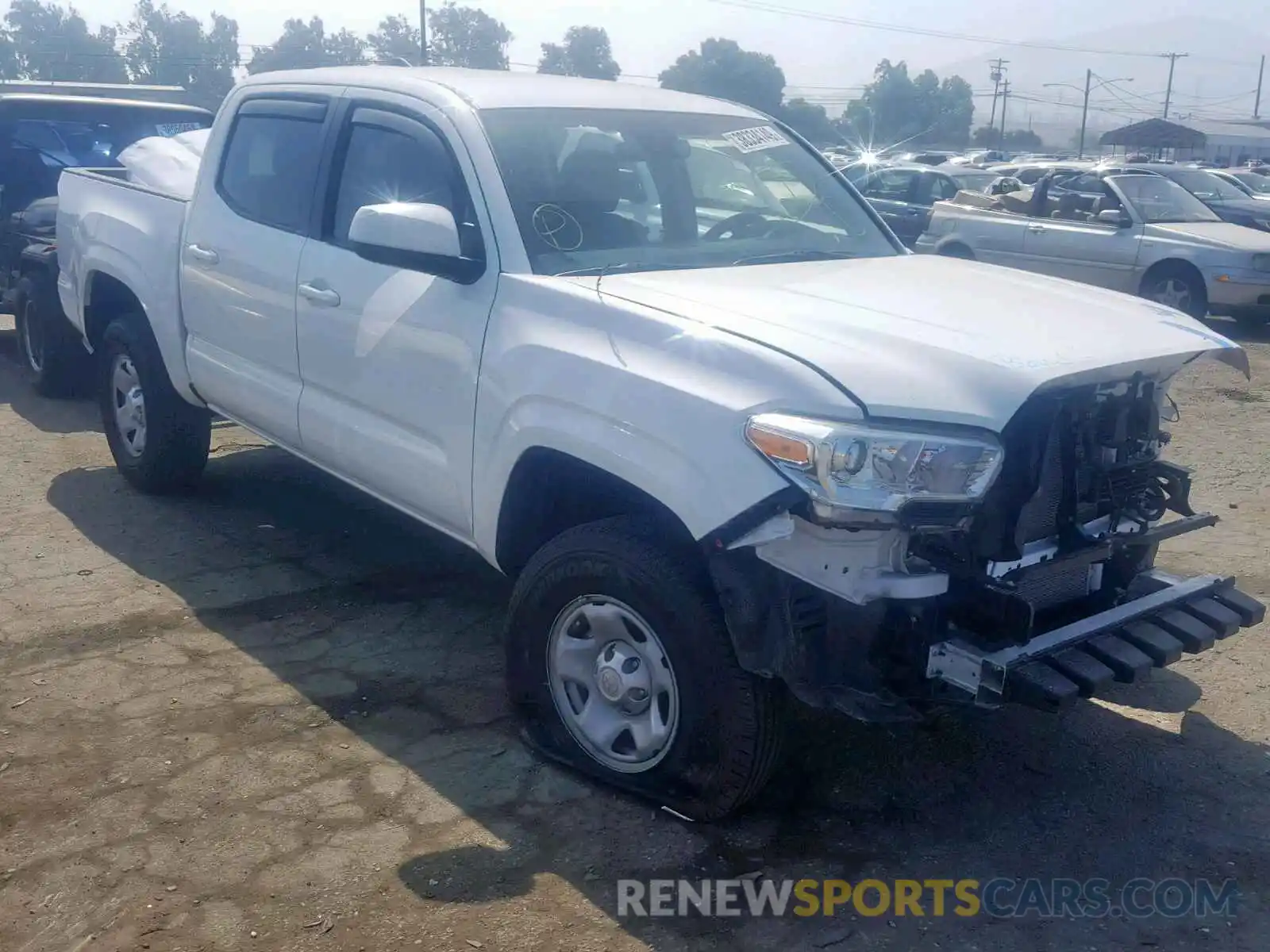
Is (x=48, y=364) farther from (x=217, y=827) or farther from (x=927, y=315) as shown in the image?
(x=927, y=315)

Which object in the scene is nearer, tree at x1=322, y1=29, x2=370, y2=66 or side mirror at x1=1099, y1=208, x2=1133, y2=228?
side mirror at x1=1099, y1=208, x2=1133, y2=228

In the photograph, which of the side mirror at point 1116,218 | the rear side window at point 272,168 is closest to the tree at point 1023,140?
the side mirror at point 1116,218

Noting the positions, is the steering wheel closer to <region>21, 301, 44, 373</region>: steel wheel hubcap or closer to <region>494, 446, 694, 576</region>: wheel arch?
<region>494, 446, 694, 576</region>: wheel arch

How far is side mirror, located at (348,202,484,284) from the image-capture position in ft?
12.8

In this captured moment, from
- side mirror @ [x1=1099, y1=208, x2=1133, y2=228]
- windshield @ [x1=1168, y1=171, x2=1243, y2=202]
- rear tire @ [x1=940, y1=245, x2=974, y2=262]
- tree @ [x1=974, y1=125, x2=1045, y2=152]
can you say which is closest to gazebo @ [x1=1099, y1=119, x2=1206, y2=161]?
tree @ [x1=974, y1=125, x2=1045, y2=152]

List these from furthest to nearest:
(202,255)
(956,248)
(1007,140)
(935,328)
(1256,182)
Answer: (1007,140)
(1256,182)
(956,248)
(202,255)
(935,328)

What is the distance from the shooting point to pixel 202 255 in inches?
213

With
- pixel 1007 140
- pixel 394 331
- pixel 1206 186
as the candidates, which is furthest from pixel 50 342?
pixel 1007 140

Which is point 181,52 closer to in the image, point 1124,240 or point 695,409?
point 1124,240

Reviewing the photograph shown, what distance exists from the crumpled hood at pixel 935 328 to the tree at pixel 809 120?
49894mm

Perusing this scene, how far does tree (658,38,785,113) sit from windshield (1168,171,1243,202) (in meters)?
42.4

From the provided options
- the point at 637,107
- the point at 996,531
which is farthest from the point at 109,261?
the point at 996,531

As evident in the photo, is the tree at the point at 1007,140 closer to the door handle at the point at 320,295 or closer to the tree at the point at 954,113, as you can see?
the tree at the point at 954,113

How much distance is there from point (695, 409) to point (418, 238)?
1177 mm
